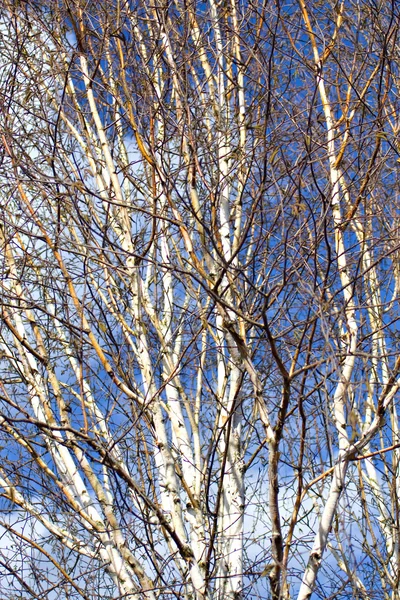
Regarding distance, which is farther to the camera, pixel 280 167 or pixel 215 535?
pixel 280 167

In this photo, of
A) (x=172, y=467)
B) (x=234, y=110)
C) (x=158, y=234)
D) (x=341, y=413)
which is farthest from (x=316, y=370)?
(x=234, y=110)

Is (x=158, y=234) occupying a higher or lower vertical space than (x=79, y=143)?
lower

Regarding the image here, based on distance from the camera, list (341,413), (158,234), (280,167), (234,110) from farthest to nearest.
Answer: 1. (234,110)
2. (280,167)
3. (158,234)
4. (341,413)

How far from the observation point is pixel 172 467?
383 cm

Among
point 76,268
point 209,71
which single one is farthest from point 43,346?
point 209,71

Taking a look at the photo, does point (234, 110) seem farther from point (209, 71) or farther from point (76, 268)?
point (76, 268)

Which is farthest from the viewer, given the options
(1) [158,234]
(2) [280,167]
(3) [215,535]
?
(2) [280,167]

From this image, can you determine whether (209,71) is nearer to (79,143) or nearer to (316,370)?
(79,143)

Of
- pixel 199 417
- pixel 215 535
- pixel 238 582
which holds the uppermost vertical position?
pixel 199 417

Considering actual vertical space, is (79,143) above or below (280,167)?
above

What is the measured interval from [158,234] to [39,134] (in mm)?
978

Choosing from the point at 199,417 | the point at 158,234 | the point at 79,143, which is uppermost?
the point at 79,143

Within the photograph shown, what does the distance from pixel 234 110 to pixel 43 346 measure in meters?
1.91

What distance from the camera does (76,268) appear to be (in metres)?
4.56
